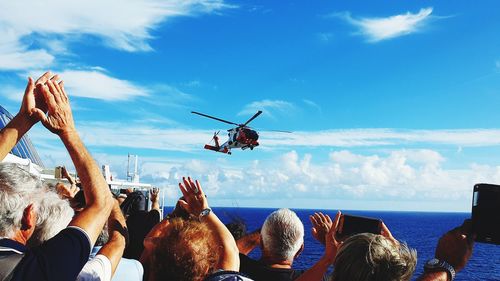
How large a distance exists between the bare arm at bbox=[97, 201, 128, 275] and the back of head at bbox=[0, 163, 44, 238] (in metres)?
0.69

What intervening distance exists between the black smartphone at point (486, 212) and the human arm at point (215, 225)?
1580mm

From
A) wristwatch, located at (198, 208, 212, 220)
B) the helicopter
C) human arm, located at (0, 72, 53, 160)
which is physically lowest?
wristwatch, located at (198, 208, 212, 220)

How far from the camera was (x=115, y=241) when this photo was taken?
3.36 meters

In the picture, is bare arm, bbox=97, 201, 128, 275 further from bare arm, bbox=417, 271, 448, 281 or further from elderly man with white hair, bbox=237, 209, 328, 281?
bare arm, bbox=417, 271, 448, 281

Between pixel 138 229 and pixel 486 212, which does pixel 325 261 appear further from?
pixel 138 229

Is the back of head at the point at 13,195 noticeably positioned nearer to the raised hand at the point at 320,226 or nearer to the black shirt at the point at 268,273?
the black shirt at the point at 268,273

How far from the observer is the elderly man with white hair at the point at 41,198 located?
7.67 feet

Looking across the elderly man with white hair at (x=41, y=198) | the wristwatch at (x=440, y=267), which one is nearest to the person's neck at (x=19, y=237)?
the elderly man with white hair at (x=41, y=198)

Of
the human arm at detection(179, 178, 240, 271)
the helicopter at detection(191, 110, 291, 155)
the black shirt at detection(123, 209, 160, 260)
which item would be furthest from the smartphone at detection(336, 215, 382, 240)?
the helicopter at detection(191, 110, 291, 155)

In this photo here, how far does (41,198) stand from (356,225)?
215 cm

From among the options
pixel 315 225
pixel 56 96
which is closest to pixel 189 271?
pixel 56 96

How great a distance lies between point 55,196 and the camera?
3010 mm

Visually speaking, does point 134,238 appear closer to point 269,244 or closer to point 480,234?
point 269,244

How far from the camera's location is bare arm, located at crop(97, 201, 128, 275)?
3184mm
